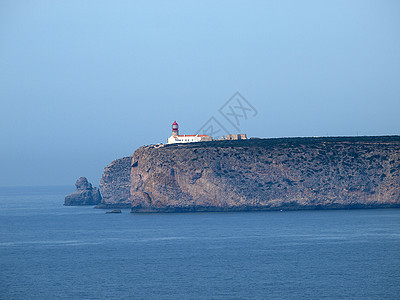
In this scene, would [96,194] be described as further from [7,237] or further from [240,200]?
[7,237]

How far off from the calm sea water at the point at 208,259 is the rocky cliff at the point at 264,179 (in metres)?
13.0

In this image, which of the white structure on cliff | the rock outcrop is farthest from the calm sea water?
the rock outcrop

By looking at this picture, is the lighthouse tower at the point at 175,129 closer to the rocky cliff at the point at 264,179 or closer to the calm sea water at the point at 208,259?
the rocky cliff at the point at 264,179

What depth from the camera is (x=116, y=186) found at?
140750 mm

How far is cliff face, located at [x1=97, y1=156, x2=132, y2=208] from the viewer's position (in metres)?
141

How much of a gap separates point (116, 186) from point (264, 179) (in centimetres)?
4264

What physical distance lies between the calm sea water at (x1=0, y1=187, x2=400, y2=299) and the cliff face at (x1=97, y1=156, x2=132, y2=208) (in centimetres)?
4460

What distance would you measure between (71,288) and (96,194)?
118 meters

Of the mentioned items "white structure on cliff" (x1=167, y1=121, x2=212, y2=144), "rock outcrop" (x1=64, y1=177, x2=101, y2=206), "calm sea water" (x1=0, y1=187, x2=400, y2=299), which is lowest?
"calm sea water" (x1=0, y1=187, x2=400, y2=299)

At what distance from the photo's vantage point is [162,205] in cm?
11056

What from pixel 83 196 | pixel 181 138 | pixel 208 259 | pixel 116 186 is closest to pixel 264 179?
pixel 181 138

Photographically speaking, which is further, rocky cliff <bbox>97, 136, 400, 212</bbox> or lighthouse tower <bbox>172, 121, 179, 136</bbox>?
lighthouse tower <bbox>172, 121, 179, 136</bbox>

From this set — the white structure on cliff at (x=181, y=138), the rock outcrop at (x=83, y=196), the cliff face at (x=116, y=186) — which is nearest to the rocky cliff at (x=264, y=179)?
the white structure on cliff at (x=181, y=138)

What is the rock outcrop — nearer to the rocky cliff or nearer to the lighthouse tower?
the lighthouse tower
